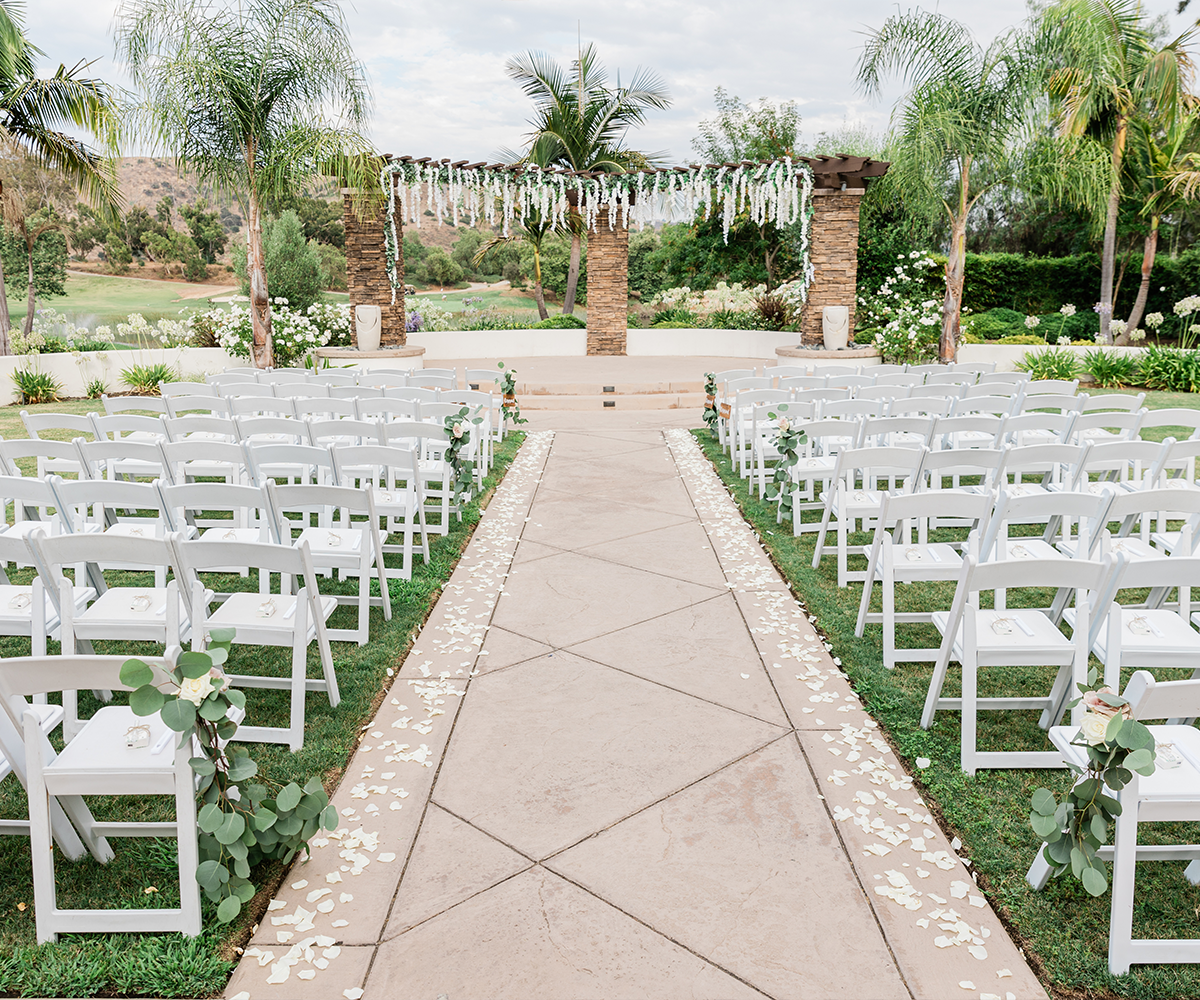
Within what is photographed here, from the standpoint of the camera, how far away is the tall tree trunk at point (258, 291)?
445 inches

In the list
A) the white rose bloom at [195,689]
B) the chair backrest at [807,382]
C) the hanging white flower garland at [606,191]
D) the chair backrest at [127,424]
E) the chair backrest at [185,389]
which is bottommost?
the white rose bloom at [195,689]

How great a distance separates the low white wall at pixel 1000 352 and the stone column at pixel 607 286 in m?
7.23

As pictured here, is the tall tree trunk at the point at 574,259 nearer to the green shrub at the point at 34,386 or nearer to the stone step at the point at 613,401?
the stone step at the point at 613,401

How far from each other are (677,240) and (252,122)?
18010 millimetres

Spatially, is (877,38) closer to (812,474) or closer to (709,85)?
(812,474)

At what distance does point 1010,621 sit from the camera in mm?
3186

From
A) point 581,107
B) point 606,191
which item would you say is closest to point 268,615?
point 606,191

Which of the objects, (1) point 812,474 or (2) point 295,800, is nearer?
(2) point 295,800

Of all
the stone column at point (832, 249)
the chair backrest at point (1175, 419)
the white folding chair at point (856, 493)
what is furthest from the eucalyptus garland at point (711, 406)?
the stone column at point (832, 249)

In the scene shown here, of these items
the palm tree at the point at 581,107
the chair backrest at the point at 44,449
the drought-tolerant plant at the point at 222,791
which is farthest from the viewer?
the palm tree at the point at 581,107

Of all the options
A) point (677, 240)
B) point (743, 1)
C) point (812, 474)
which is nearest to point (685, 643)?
point (812, 474)

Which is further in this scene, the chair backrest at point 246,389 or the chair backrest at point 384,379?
the chair backrest at point 384,379

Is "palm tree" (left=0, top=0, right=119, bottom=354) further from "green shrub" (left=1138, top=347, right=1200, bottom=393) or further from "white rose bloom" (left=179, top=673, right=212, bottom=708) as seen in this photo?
"green shrub" (left=1138, top=347, right=1200, bottom=393)

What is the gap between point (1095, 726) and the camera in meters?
2.01
